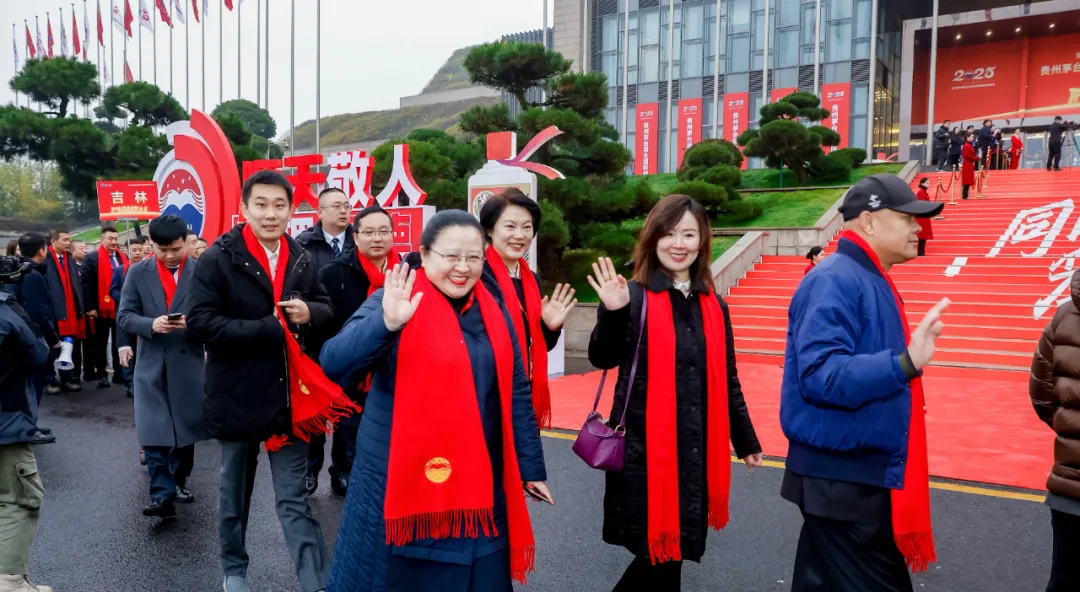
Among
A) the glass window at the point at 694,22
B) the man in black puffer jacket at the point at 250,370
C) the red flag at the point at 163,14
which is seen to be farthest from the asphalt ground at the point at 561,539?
the glass window at the point at 694,22

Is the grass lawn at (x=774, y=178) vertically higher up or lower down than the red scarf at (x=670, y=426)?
higher up

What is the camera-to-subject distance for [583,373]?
1020cm

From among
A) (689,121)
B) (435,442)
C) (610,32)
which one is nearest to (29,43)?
(610,32)

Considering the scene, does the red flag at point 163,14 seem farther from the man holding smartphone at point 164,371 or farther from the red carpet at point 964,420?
the man holding smartphone at point 164,371

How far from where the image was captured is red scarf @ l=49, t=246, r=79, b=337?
9.16 m

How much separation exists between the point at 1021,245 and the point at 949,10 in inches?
883

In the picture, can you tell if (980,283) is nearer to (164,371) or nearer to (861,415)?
(861,415)

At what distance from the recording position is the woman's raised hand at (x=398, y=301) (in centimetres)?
225

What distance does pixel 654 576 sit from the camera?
9.27ft

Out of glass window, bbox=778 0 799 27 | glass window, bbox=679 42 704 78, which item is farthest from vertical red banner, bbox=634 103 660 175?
glass window, bbox=778 0 799 27

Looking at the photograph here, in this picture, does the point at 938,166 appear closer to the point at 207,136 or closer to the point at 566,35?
the point at 566,35

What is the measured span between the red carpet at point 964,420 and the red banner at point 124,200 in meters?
11.7

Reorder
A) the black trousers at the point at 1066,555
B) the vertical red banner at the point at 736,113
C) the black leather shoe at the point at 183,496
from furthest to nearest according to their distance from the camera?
the vertical red banner at the point at 736,113 → the black leather shoe at the point at 183,496 → the black trousers at the point at 1066,555

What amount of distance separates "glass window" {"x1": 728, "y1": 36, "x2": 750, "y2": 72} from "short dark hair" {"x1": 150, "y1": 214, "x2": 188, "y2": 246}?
103 ft
